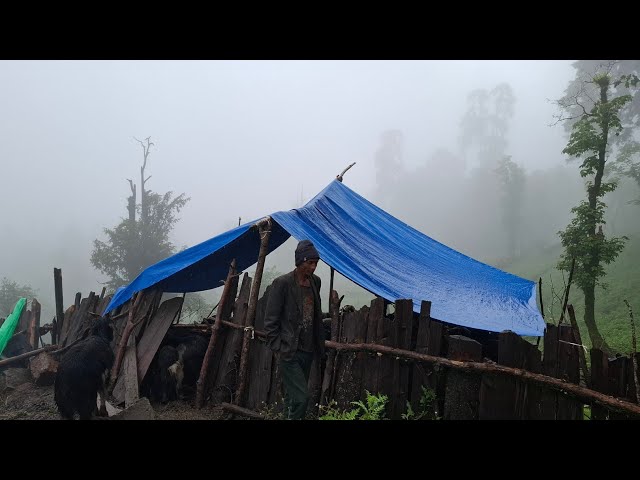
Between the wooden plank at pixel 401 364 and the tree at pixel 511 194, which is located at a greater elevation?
the tree at pixel 511 194

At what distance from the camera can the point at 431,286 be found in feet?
20.4

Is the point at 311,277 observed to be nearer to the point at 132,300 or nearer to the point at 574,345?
the point at 574,345

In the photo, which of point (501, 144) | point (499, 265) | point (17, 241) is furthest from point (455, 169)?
point (17, 241)

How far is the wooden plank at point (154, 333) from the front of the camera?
625cm

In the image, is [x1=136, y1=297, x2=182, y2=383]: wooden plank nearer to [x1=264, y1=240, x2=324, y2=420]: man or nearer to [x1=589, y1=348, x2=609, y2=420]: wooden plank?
[x1=264, y1=240, x2=324, y2=420]: man

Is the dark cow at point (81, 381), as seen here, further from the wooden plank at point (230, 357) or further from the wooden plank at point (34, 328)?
the wooden plank at point (34, 328)

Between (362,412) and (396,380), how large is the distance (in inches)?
21.4

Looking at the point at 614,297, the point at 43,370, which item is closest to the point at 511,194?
the point at 614,297

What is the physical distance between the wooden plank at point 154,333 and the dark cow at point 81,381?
105 centimetres

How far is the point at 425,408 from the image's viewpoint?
4.04 meters

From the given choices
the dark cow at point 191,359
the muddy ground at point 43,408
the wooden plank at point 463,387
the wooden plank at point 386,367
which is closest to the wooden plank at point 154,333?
the dark cow at point 191,359

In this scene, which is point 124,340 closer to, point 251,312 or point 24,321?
point 251,312

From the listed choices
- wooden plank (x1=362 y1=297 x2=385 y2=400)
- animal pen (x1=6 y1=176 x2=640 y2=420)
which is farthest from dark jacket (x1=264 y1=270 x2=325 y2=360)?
wooden plank (x1=362 y1=297 x2=385 y2=400)

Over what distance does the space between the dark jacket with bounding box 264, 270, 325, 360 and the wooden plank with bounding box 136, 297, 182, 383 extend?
130 inches
